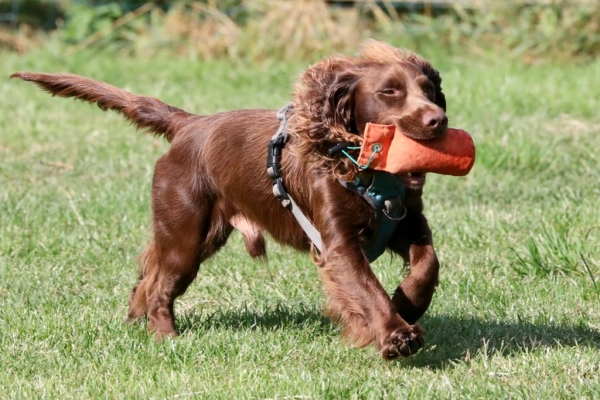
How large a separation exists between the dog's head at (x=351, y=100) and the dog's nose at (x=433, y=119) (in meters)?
0.10

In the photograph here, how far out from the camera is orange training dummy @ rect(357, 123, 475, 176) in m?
3.69

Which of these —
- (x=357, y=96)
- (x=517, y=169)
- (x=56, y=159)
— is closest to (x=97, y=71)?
(x=56, y=159)

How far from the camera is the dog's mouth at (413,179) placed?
3768 mm

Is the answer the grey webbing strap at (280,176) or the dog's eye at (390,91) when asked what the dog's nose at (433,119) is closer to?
the dog's eye at (390,91)

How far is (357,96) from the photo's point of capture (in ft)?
12.9

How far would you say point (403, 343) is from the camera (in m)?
3.61

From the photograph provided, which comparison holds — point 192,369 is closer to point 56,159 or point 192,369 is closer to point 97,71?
point 56,159

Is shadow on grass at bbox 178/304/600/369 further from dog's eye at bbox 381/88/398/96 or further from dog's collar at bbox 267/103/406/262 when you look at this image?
dog's eye at bbox 381/88/398/96

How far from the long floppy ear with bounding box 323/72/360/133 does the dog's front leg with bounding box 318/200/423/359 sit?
0.37 metres

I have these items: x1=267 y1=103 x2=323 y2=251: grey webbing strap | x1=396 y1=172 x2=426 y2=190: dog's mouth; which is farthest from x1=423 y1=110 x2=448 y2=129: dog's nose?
x1=267 y1=103 x2=323 y2=251: grey webbing strap

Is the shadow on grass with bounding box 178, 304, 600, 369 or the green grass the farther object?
the shadow on grass with bounding box 178, 304, 600, 369

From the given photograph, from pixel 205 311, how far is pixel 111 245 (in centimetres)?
109

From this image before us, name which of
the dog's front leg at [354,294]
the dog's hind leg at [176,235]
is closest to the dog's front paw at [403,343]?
the dog's front leg at [354,294]

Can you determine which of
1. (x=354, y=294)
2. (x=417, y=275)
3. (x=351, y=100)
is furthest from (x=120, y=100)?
(x=417, y=275)
